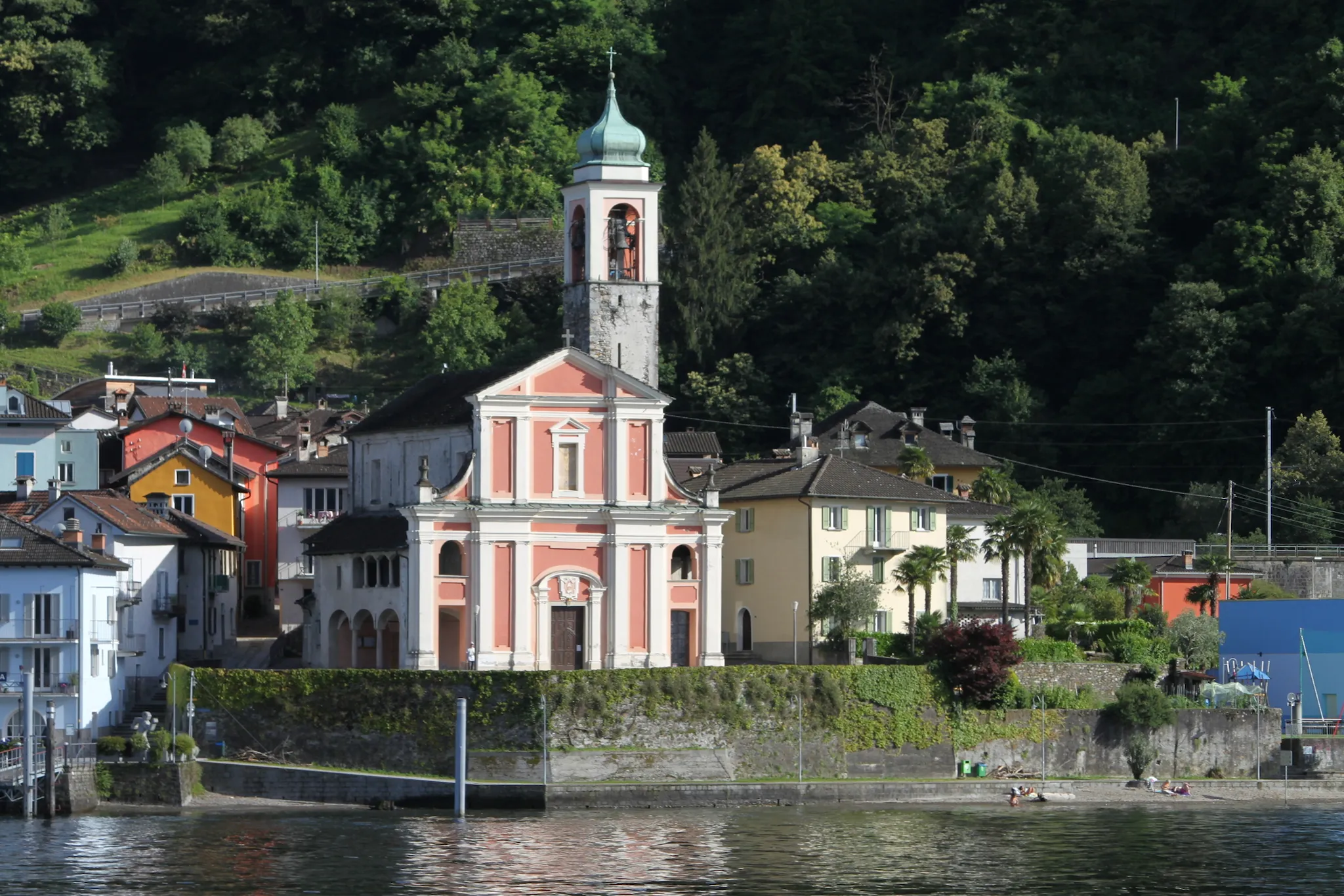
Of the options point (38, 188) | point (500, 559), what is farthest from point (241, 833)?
point (38, 188)

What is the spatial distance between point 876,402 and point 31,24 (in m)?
57.5

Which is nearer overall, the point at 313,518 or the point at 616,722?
the point at 616,722

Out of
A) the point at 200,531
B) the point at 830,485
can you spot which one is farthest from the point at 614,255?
the point at 200,531

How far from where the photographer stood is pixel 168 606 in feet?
299

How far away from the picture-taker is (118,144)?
158m

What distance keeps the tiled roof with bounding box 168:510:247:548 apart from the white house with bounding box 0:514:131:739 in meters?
10.1

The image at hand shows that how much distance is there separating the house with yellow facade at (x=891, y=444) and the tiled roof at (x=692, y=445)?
3.12 m

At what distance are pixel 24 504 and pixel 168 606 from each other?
6271 mm

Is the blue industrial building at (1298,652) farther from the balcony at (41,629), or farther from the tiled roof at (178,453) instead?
the balcony at (41,629)

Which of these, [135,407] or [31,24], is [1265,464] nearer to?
[135,407]

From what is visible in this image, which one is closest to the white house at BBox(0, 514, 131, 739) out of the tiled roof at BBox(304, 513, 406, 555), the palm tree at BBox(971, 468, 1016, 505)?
the tiled roof at BBox(304, 513, 406, 555)

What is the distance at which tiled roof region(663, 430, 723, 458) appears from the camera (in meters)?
111

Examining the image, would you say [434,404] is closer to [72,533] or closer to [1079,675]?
[72,533]

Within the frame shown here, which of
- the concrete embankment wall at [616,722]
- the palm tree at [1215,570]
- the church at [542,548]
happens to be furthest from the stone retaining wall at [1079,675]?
the palm tree at [1215,570]
